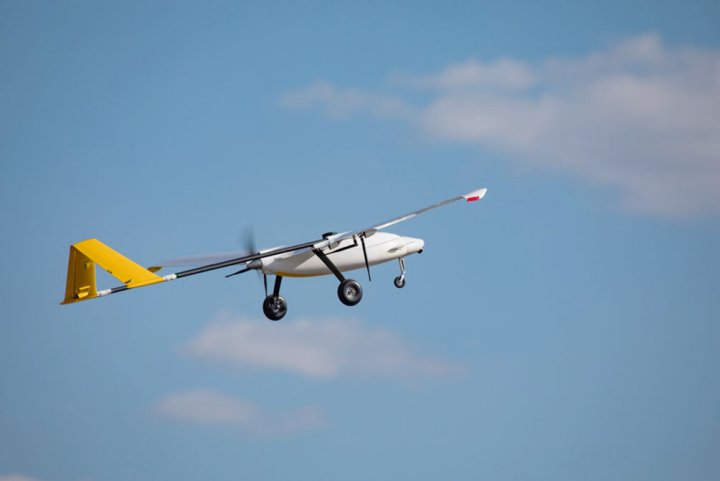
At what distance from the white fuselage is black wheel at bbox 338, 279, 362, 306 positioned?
0.79 metres

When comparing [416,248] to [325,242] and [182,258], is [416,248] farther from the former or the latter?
[182,258]

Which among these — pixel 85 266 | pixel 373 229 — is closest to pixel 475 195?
pixel 373 229

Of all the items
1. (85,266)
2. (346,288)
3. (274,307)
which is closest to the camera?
(85,266)

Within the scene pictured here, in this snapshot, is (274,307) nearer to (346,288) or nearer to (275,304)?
(275,304)

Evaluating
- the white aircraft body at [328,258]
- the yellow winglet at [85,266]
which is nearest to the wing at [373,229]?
the white aircraft body at [328,258]

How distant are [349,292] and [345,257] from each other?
4.73 feet

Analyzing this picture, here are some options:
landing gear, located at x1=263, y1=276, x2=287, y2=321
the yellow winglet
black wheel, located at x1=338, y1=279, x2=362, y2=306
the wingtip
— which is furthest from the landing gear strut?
the yellow winglet

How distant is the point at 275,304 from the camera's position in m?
51.3

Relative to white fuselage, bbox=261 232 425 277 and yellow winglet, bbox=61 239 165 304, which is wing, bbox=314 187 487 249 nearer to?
white fuselage, bbox=261 232 425 277

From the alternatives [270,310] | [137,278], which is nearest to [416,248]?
[270,310]

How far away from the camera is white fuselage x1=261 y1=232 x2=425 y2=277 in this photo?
50031 millimetres

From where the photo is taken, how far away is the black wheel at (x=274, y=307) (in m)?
51.3

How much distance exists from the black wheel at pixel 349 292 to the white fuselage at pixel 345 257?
0.79 metres

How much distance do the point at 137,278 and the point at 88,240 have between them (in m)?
2.19
